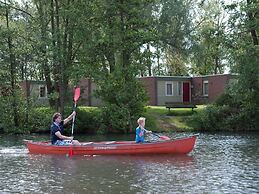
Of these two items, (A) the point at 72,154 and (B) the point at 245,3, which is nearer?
(A) the point at 72,154

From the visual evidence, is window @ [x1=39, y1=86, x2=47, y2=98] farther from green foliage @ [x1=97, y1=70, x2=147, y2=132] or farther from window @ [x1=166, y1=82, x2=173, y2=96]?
green foliage @ [x1=97, y1=70, x2=147, y2=132]

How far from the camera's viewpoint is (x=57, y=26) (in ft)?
122

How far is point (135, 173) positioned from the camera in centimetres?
1667

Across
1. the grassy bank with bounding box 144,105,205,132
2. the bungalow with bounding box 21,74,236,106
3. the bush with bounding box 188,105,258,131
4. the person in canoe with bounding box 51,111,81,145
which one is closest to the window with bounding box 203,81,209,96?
the bungalow with bounding box 21,74,236,106

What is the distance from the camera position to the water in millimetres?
14000

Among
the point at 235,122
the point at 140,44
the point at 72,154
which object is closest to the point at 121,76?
the point at 140,44

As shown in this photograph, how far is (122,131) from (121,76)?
4.02 meters

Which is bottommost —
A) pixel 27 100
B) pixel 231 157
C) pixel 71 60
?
pixel 231 157

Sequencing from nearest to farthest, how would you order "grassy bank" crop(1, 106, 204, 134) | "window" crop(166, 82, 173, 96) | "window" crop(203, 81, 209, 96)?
"grassy bank" crop(1, 106, 204, 134) → "window" crop(203, 81, 209, 96) → "window" crop(166, 82, 173, 96)

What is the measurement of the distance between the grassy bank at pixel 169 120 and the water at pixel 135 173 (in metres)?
11.9

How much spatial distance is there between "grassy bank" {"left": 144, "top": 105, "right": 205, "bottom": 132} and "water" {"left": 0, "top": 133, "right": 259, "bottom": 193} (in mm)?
11865

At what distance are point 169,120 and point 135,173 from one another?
21049mm

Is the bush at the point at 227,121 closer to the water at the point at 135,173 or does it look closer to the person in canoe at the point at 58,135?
the water at the point at 135,173

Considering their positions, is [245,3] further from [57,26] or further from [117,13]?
[57,26]
